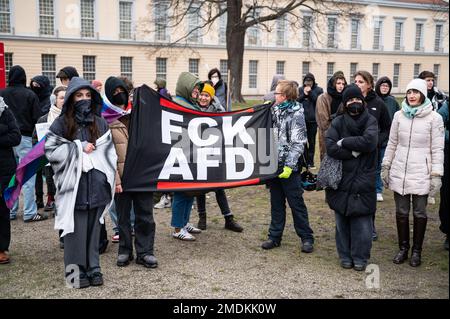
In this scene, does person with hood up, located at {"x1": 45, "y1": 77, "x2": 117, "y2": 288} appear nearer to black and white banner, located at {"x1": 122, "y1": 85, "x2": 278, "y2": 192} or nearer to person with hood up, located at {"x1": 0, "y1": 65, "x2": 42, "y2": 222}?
black and white banner, located at {"x1": 122, "y1": 85, "x2": 278, "y2": 192}

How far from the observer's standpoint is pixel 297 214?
20.5ft

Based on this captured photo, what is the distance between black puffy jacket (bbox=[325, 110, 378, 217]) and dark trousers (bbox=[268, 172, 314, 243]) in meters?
0.71

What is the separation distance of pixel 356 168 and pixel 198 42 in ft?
151

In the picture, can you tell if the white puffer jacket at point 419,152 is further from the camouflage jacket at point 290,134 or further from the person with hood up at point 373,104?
the camouflage jacket at point 290,134

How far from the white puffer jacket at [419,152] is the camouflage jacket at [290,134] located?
1.11 meters

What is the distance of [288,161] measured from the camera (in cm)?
600

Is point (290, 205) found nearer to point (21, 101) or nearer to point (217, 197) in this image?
point (217, 197)

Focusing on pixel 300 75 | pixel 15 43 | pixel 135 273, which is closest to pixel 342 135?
pixel 135 273

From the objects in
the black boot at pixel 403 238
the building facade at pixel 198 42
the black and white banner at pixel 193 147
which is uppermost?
the building facade at pixel 198 42

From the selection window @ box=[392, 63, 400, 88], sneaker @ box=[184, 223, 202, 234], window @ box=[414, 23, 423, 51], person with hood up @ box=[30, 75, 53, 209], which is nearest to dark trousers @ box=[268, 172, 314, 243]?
sneaker @ box=[184, 223, 202, 234]

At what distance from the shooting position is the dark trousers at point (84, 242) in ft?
16.7

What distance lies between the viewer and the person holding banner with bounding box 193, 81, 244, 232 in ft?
22.4

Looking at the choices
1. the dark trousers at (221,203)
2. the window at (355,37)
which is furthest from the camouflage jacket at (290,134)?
the window at (355,37)
